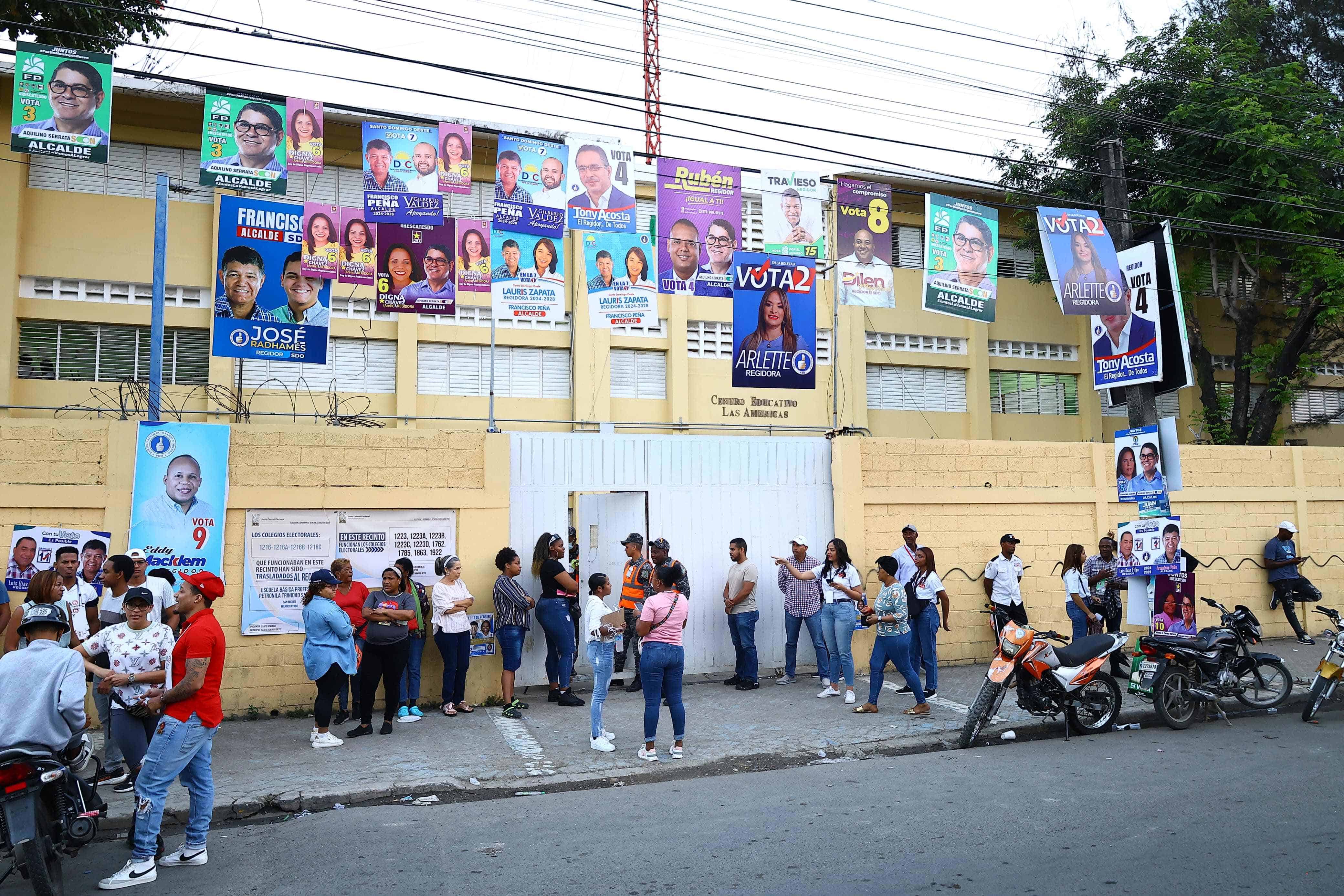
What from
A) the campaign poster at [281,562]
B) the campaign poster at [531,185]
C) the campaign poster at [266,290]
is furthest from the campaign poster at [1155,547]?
the campaign poster at [266,290]

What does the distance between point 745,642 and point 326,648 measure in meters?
5.21

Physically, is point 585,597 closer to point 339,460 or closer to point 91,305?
point 339,460

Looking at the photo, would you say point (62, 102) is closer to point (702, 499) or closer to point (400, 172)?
point (400, 172)

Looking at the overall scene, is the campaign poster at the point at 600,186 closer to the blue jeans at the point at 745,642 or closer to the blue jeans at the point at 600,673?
the blue jeans at the point at 745,642

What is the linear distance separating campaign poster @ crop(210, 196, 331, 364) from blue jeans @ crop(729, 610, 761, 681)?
19.8 feet

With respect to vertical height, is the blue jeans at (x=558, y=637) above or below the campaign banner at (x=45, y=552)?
below

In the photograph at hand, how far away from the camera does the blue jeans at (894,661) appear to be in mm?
9867

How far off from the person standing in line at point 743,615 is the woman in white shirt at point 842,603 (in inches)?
39.6

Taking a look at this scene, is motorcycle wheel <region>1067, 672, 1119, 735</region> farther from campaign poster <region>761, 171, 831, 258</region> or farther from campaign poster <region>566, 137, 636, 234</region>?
campaign poster <region>566, 137, 636, 234</region>

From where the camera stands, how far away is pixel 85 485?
10031 millimetres

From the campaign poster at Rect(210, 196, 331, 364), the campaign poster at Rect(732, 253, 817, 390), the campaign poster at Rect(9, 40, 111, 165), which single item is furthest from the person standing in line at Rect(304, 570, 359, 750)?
the campaign poster at Rect(732, 253, 817, 390)

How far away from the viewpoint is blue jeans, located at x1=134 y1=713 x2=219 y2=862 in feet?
18.7

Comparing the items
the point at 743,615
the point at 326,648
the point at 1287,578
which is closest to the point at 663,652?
the point at 326,648

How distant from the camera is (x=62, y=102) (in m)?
10.3
